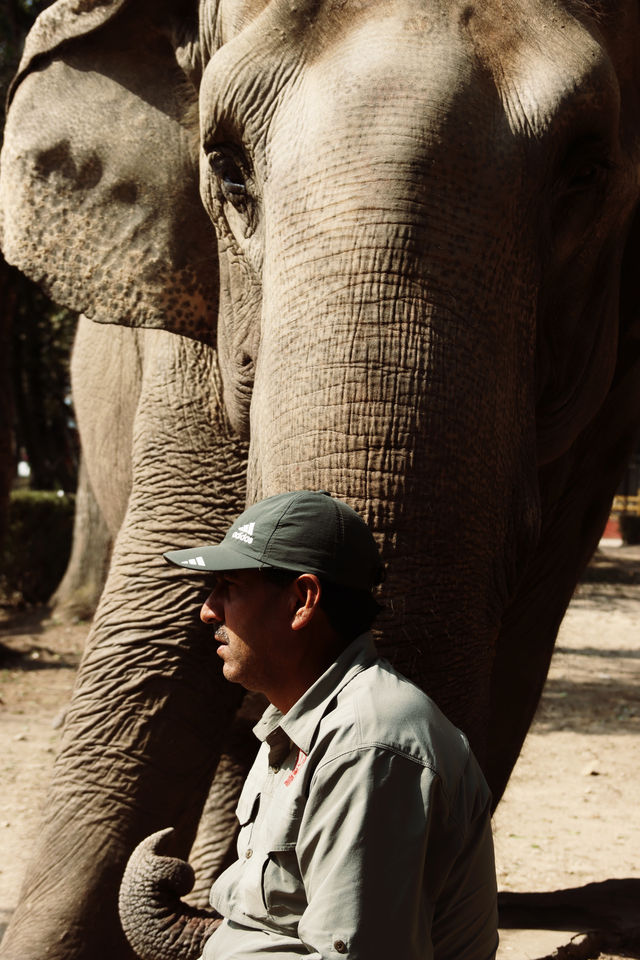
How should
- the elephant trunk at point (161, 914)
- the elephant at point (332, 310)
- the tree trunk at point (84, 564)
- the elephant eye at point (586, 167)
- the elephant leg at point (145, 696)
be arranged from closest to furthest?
1. the elephant trunk at point (161, 914)
2. the elephant at point (332, 310)
3. the elephant eye at point (586, 167)
4. the elephant leg at point (145, 696)
5. the tree trunk at point (84, 564)

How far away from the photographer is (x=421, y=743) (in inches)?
73.8

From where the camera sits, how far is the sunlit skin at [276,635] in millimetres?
2051

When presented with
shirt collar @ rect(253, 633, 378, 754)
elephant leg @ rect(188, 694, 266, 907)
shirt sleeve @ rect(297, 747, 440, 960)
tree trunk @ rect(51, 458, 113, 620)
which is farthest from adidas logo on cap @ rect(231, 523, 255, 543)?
tree trunk @ rect(51, 458, 113, 620)

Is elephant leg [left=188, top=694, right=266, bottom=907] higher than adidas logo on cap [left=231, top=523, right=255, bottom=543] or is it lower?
lower

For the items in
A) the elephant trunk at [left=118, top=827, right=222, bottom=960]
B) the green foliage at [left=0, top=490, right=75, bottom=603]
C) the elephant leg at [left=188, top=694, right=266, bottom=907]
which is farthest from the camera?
the green foliage at [left=0, top=490, right=75, bottom=603]

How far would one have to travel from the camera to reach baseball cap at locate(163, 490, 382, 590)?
2.03m

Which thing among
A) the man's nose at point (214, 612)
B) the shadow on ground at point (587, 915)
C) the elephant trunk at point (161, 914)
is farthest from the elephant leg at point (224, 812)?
the man's nose at point (214, 612)

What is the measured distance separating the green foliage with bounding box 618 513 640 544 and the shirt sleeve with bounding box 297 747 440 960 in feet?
79.3

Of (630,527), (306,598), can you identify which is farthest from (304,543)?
(630,527)

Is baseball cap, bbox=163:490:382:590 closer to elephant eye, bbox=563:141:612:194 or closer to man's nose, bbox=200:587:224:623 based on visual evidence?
man's nose, bbox=200:587:224:623

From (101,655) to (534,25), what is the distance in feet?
6.65

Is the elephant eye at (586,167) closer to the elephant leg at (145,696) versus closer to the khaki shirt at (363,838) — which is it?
the elephant leg at (145,696)

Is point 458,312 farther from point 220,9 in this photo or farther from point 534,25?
point 220,9

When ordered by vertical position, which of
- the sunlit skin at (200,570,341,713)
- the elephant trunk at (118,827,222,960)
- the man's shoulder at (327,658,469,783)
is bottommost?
the elephant trunk at (118,827,222,960)
